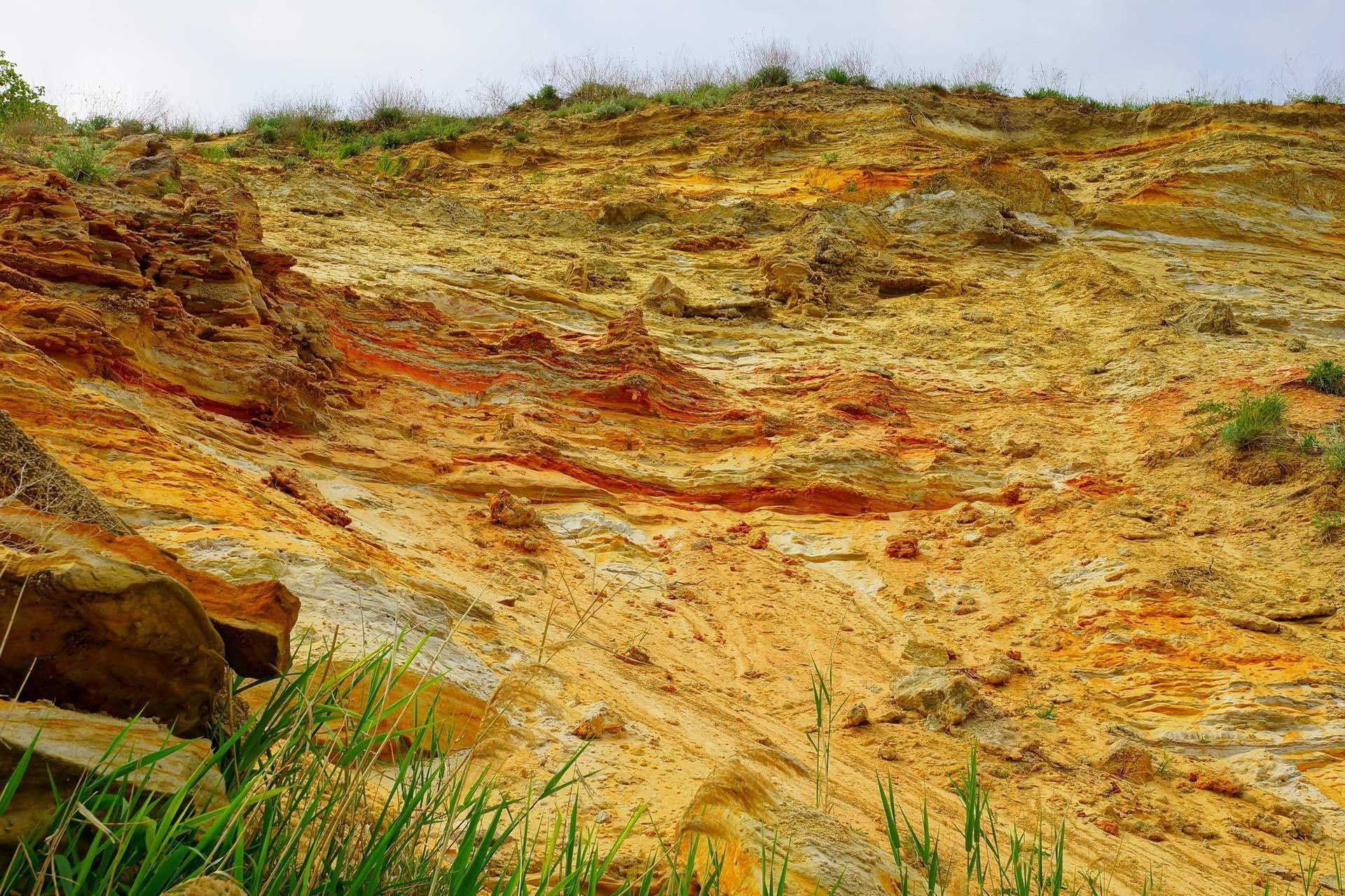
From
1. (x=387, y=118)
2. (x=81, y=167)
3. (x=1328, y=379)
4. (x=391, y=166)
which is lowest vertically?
(x=81, y=167)

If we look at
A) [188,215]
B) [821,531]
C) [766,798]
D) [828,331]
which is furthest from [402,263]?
[766,798]

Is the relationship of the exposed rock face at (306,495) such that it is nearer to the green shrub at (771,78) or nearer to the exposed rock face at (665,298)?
the exposed rock face at (665,298)

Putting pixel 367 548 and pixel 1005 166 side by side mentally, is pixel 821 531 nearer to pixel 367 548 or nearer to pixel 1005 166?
pixel 367 548

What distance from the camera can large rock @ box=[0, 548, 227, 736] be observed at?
1.71m

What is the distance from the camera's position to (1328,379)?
371 inches

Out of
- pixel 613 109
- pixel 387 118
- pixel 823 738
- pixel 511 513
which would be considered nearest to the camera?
pixel 823 738

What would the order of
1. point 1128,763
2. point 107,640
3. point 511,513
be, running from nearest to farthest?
point 107,640 < point 1128,763 < point 511,513

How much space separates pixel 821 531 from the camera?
814 centimetres

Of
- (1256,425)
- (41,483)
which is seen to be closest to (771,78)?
(1256,425)

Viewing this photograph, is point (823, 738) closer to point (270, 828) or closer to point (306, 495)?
point (306, 495)

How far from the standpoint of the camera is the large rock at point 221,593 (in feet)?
Result: 6.41

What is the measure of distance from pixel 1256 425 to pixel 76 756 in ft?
31.0

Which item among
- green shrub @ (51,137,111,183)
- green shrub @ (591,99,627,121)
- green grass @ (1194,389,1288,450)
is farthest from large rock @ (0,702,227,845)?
green shrub @ (591,99,627,121)

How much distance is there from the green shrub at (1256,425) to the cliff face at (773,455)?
156 millimetres
